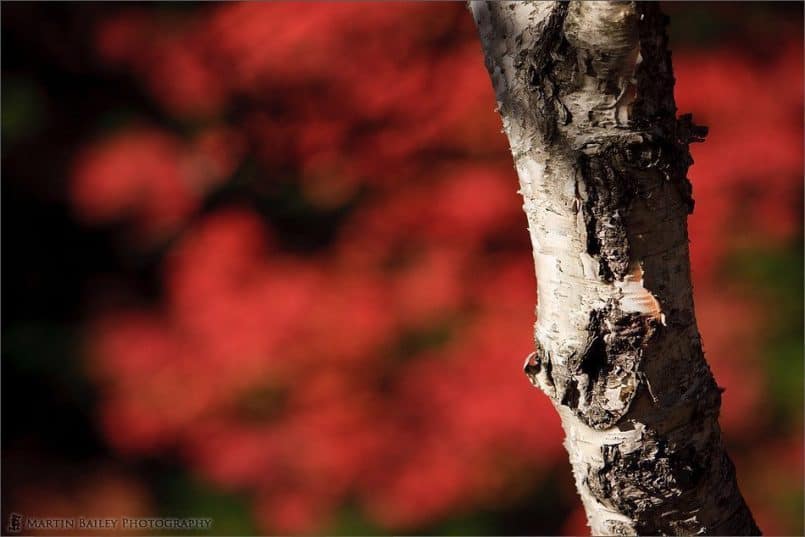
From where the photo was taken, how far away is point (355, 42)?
2.06 m

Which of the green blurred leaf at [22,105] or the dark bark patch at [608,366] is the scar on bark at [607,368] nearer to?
the dark bark patch at [608,366]

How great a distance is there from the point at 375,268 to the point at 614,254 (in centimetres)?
156

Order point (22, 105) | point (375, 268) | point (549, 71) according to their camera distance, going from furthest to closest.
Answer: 1. point (22, 105)
2. point (375, 268)
3. point (549, 71)

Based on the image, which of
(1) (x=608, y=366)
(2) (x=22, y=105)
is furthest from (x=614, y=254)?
(2) (x=22, y=105)

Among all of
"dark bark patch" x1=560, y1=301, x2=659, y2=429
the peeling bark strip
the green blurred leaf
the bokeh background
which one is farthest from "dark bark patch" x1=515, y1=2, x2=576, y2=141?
the green blurred leaf

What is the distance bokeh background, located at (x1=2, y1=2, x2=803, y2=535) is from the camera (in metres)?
2.07

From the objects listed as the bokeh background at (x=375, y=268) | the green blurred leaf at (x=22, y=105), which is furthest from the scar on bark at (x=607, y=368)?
the green blurred leaf at (x=22, y=105)

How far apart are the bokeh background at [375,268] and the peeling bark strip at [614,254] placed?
1.25 m

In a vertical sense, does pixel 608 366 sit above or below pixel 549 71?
below

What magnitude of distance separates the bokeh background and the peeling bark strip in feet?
4.11

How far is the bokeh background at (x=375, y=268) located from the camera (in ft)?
6.79

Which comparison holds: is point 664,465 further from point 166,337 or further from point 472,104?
point 166,337

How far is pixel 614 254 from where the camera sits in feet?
2.01

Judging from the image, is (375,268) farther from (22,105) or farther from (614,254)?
(22,105)
